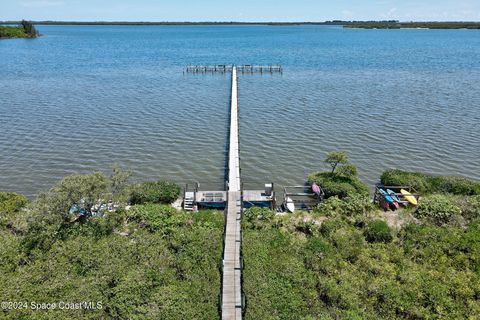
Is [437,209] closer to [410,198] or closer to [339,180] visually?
[410,198]

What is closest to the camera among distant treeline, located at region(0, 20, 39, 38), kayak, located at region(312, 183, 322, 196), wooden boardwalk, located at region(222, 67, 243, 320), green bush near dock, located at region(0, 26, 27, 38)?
wooden boardwalk, located at region(222, 67, 243, 320)

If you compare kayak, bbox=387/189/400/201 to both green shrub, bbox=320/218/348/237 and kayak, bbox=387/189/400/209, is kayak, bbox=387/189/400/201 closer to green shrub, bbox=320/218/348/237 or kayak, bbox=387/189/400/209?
kayak, bbox=387/189/400/209

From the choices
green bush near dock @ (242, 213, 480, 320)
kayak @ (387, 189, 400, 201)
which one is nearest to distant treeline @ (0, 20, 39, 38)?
green bush near dock @ (242, 213, 480, 320)

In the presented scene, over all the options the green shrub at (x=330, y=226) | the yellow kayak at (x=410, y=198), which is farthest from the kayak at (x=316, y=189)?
the yellow kayak at (x=410, y=198)

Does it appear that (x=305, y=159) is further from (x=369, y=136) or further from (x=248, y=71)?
(x=248, y=71)

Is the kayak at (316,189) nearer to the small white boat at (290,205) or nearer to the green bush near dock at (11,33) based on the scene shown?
the small white boat at (290,205)

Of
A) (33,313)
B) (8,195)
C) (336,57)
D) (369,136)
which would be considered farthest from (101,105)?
(336,57)

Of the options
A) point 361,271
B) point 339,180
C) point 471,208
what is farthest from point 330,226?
point 471,208
